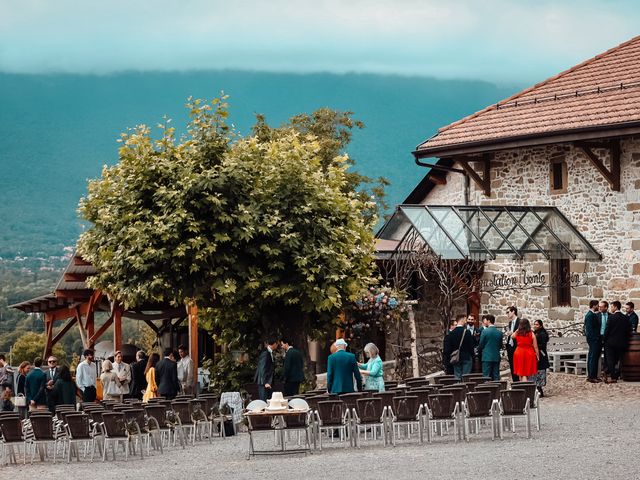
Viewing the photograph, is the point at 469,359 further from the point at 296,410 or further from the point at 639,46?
the point at 639,46

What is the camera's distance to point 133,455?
16.3 metres

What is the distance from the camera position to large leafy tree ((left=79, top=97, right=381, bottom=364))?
2080 cm

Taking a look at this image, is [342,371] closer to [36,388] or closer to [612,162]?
[36,388]

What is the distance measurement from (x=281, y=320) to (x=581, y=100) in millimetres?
9444

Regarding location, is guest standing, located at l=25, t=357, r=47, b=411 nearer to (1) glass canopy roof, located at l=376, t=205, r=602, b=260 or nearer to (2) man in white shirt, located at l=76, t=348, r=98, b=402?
(2) man in white shirt, located at l=76, t=348, r=98, b=402

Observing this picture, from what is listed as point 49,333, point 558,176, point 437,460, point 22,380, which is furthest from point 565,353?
point 49,333

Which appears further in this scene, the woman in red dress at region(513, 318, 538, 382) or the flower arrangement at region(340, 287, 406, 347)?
the flower arrangement at region(340, 287, 406, 347)

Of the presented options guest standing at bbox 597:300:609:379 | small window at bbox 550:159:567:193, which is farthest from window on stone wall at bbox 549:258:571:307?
guest standing at bbox 597:300:609:379

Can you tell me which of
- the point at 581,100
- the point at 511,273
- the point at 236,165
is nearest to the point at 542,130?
the point at 581,100

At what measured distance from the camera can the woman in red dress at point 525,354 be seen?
62.7 feet

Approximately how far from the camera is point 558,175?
2734cm

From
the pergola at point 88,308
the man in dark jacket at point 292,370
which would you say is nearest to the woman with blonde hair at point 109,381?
the pergola at point 88,308

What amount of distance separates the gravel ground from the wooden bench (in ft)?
18.5

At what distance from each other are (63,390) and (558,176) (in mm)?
13019
